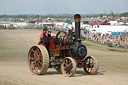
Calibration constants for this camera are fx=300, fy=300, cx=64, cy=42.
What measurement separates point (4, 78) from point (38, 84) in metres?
1.72

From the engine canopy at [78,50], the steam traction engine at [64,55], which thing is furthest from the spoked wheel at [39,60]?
the engine canopy at [78,50]

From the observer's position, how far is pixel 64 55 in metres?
12.8

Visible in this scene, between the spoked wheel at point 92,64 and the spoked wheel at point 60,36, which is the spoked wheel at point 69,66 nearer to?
the spoked wheel at point 92,64

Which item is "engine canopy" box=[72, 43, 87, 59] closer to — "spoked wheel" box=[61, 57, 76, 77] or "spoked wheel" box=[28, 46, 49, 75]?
"spoked wheel" box=[61, 57, 76, 77]

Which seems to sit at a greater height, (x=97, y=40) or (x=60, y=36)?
(x=60, y=36)

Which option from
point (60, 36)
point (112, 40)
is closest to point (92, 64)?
point (60, 36)

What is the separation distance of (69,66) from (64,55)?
99 centimetres

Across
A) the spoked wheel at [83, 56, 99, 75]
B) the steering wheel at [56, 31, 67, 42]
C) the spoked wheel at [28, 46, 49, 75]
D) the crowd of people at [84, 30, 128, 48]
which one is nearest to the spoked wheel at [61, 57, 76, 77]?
the spoked wheel at [28, 46, 49, 75]

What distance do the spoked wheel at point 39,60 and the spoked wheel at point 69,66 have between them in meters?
0.72

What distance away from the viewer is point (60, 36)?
13.0 meters

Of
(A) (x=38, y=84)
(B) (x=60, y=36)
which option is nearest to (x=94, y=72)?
(B) (x=60, y=36)

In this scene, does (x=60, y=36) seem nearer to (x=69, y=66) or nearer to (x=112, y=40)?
(x=69, y=66)

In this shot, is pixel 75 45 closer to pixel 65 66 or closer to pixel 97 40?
pixel 65 66

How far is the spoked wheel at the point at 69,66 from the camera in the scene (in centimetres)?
1158
